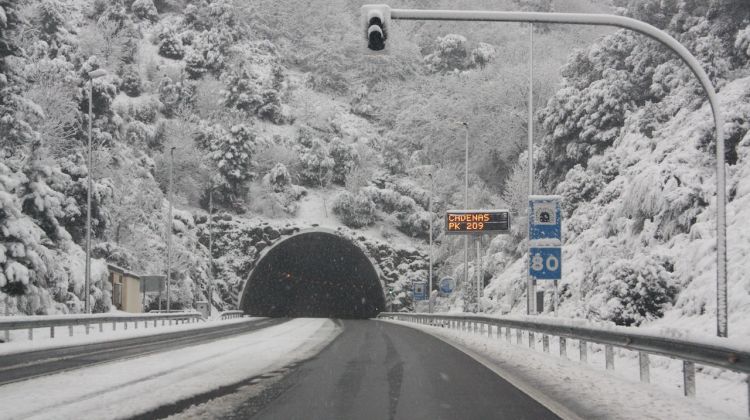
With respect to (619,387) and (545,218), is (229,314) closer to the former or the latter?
(545,218)

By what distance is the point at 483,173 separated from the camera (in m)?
75.0

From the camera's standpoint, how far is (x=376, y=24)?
13195 mm

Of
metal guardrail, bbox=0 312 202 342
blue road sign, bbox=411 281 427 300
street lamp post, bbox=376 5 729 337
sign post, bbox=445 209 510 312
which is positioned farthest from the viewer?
blue road sign, bbox=411 281 427 300

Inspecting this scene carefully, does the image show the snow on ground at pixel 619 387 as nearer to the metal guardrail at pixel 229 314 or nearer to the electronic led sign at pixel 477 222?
the electronic led sign at pixel 477 222

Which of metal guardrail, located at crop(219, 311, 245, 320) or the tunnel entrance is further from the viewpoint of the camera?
the tunnel entrance

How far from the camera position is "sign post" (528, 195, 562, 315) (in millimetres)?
19953

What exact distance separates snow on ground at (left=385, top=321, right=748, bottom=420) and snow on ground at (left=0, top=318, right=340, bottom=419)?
4198mm

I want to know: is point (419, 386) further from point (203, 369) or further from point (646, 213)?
point (646, 213)

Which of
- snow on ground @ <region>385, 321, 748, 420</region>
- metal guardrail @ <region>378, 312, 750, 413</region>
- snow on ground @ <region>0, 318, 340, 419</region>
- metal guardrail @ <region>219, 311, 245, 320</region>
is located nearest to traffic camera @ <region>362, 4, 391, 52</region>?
snow on ground @ <region>0, 318, 340, 419</region>

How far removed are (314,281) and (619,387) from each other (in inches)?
2917

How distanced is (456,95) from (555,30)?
108 ft

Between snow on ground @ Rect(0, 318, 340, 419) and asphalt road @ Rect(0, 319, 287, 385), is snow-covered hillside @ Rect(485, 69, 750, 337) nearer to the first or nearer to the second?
snow on ground @ Rect(0, 318, 340, 419)

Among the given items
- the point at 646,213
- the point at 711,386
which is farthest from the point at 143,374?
the point at 646,213

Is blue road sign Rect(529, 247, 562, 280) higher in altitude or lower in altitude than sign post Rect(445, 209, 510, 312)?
lower
